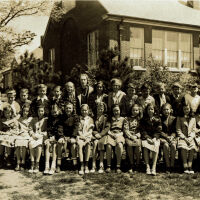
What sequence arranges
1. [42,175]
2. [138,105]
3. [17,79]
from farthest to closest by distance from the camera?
[17,79], [138,105], [42,175]

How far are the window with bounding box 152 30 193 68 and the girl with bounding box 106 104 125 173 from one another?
35.6ft

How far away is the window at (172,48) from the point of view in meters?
16.8

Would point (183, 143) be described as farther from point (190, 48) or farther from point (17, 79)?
point (190, 48)

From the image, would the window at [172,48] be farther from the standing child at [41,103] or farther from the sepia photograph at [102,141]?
the standing child at [41,103]

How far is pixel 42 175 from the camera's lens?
5.88m

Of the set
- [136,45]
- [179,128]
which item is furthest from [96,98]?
[136,45]

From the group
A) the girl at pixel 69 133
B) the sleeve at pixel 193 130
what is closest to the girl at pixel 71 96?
Result: the girl at pixel 69 133

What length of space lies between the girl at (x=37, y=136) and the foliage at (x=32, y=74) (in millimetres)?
4564

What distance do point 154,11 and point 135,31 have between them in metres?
1.79

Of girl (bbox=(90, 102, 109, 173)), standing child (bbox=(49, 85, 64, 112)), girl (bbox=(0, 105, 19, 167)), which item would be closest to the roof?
standing child (bbox=(49, 85, 64, 112))

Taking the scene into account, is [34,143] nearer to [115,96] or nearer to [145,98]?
[115,96]

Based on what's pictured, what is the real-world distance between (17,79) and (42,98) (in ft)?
15.6

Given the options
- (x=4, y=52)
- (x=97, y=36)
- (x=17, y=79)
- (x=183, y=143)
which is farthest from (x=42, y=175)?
(x=4, y=52)

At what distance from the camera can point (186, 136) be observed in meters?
6.30
